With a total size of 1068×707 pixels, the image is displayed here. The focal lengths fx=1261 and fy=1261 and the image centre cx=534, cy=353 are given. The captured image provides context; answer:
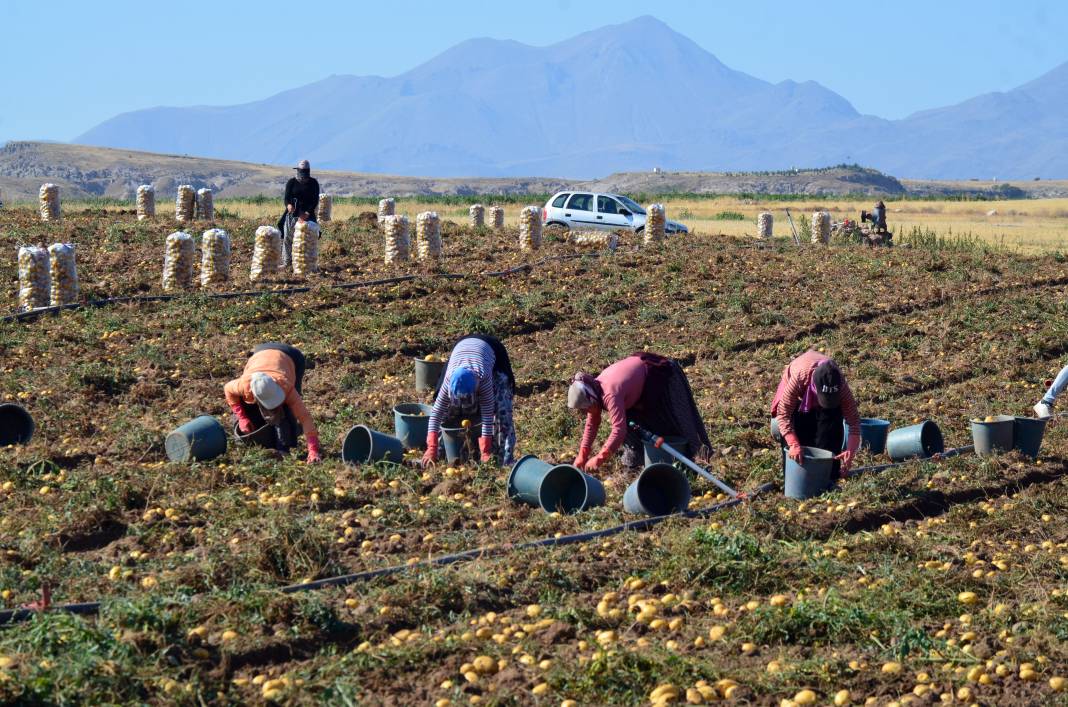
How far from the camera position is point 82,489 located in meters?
8.95

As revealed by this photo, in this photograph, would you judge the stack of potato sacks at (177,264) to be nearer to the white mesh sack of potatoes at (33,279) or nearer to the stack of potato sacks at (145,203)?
the white mesh sack of potatoes at (33,279)

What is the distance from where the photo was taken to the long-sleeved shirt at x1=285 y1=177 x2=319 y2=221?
1981 centimetres

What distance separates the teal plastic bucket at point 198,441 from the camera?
9977mm

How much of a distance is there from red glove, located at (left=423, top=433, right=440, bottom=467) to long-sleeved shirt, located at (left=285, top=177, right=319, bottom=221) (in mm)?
10636

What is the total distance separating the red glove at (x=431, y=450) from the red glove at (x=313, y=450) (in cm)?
84

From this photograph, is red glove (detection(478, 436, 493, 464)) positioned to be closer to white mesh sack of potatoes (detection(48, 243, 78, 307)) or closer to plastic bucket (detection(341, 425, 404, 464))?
plastic bucket (detection(341, 425, 404, 464))

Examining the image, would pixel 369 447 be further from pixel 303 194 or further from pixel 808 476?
pixel 303 194

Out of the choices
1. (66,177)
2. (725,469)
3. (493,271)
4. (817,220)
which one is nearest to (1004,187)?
(66,177)

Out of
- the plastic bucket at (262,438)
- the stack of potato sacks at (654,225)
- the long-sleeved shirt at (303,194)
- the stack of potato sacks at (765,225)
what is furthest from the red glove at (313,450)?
the stack of potato sacks at (765,225)

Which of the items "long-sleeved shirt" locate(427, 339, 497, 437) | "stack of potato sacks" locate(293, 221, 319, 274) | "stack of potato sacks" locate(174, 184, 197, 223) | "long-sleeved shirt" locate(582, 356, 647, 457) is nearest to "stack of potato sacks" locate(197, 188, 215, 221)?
"stack of potato sacks" locate(174, 184, 197, 223)

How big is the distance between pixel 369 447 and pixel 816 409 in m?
3.48

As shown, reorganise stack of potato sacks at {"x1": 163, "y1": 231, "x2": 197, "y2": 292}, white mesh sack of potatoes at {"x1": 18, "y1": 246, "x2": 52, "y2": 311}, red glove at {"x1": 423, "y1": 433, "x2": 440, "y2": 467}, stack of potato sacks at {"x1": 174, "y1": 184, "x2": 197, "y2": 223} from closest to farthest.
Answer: red glove at {"x1": 423, "y1": 433, "x2": 440, "y2": 467}, white mesh sack of potatoes at {"x1": 18, "y1": 246, "x2": 52, "y2": 311}, stack of potato sacks at {"x1": 163, "y1": 231, "x2": 197, "y2": 292}, stack of potato sacks at {"x1": 174, "y1": 184, "x2": 197, "y2": 223}

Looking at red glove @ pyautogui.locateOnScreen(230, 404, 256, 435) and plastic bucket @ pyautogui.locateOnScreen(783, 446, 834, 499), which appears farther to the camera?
red glove @ pyautogui.locateOnScreen(230, 404, 256, 435)

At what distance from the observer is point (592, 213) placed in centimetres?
2753
